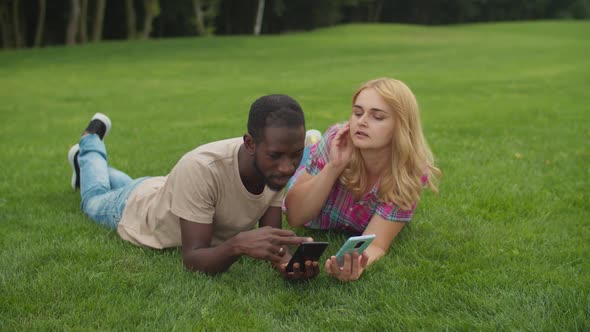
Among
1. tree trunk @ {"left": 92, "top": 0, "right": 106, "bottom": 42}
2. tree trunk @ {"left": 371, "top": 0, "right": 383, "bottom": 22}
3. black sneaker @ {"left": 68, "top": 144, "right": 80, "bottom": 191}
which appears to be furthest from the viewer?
tree trunk @ {"left": 371, "top": 0, "right": 383, "bottom": 22}

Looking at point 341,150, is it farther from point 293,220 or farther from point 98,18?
point 98,18

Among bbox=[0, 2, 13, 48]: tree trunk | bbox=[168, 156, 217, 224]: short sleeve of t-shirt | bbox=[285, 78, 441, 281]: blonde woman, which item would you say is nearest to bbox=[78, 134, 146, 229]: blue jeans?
bbox=[168, 156, 217, 224]: short sleeve of t-shirt

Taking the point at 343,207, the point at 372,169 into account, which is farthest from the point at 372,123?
the point at 343,207

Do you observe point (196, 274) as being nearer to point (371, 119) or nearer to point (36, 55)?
Answer: point (371, 119)

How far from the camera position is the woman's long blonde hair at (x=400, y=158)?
14.1 feet

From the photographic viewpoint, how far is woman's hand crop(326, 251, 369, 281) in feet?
12.4

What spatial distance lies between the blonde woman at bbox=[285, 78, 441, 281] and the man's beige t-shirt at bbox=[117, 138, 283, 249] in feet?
1.29

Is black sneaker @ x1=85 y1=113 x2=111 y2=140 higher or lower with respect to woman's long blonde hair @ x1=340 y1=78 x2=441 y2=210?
lower

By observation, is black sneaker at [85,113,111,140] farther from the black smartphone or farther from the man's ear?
the black smartphone

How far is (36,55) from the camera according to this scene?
24344 millimetres

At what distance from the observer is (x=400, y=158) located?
14.4 ft

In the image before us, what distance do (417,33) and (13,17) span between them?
2329cm

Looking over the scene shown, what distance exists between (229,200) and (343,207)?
1.06 metres

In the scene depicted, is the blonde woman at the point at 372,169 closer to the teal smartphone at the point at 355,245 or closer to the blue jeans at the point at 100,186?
the teal smartphone at the point at 355,245
